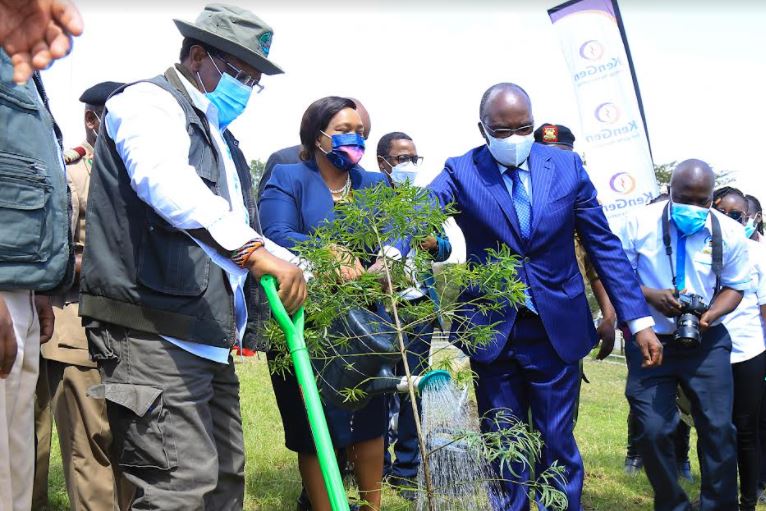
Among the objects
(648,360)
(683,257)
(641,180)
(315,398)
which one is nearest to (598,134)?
(641,180)

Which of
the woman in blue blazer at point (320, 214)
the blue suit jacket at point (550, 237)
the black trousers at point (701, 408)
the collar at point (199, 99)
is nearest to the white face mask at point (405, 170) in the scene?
the woman in blue blazer at point (320, 214)

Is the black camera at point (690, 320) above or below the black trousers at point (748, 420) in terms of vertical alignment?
above

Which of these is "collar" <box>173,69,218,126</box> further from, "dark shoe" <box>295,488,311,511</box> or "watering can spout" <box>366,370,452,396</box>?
"dark shoe" <box>295,488,311,511</box>

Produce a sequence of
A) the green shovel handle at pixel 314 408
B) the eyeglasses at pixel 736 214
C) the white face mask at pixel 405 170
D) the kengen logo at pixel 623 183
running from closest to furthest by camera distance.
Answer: the green shovel handle at pixel 314 408 → the white face mask at pixel 405 170 → the eyeglasses at pixel 736 214 → the kengen logo at pixel 623 183

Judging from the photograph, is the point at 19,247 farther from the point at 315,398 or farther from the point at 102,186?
the point at 315,398

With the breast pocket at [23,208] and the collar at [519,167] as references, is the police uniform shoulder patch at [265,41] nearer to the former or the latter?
the breast pocket at [23,208]

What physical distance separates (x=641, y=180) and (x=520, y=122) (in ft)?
28.0

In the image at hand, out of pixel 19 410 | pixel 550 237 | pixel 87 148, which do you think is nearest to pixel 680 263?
pixel 550 237

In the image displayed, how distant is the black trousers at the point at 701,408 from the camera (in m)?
5.11

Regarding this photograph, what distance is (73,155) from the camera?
185 inches

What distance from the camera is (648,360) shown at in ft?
14.9

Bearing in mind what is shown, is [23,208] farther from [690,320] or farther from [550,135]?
[550,135]

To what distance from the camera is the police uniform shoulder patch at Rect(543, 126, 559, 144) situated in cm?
584

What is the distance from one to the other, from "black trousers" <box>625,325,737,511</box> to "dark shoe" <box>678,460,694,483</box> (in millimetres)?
1975
